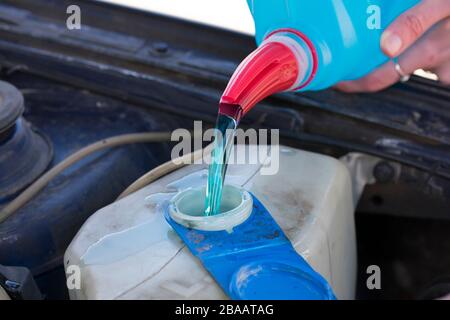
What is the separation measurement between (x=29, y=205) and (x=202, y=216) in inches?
12.1

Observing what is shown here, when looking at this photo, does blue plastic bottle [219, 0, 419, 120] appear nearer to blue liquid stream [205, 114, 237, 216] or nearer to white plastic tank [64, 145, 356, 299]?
blue liquid stream [205, 114, 237, 216]

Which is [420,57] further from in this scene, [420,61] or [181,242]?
[181,242]

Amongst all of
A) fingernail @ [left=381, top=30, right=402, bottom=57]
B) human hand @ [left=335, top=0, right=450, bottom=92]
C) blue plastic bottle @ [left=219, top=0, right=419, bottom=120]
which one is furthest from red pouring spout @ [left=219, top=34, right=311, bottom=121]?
human hand @ [left=335, top=0, right=450, bottom=92]

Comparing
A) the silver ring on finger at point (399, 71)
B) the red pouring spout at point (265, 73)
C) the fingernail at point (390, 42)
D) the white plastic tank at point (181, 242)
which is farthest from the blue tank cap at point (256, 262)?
the silver ring on finger at point (399, 71)

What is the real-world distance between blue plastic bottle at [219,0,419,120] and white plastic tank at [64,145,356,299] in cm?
13

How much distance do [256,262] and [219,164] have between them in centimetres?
16

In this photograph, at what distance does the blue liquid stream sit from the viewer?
78 cm

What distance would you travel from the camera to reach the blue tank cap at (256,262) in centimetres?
66

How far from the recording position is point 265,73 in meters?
0.78

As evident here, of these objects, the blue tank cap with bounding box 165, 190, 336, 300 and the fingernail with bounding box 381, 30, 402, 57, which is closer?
the blue tank cap with bounding box 165, 190, 336, 300

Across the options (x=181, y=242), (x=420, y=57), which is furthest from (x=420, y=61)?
(x=181, y=242)
